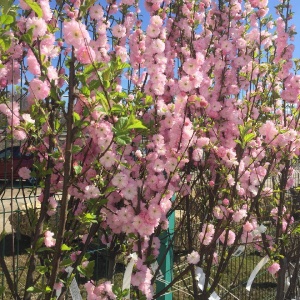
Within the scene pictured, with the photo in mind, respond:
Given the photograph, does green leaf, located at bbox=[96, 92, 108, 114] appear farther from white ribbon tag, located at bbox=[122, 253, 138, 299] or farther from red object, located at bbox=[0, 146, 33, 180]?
white ribbon tag, located at bbox=[122, 253, 138, 299]

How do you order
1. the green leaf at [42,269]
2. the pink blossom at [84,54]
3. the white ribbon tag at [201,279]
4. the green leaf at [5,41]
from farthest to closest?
the white ribbon tag at [201,279], the green leaf at [42,269], the pink blossom at [84,54], the green leaf at [5,41]

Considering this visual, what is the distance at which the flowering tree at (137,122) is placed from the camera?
5.62ft

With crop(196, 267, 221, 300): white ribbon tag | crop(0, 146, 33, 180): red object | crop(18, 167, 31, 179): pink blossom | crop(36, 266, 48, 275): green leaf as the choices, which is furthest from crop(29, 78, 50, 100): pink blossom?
crop(196, 267, 221, 300): white ribbon tag

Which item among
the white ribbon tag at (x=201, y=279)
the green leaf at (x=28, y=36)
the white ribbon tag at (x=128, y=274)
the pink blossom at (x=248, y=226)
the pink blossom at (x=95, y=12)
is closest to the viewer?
the green leaf at (x=28, y=36)

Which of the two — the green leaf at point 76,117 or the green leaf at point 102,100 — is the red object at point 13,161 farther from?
the green leaf at point 102,100

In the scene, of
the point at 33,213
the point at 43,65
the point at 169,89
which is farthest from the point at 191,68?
the point at 33,213

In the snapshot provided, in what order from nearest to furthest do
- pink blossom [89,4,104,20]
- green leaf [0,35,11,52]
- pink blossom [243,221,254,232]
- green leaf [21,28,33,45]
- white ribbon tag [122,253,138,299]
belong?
green leaf [0,35,11,52], green leaf [21,28,33,45], pink blossom [89,4,104,20], white ribbon tag [122,253,138,299], pink blossom [243,221,254,232]

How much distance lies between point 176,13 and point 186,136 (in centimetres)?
85

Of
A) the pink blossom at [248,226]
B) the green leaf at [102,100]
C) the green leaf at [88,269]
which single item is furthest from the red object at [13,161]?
the pink blossom at [248,226]

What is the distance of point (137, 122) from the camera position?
177 centimetres

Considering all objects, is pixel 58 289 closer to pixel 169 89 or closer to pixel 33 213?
pixel 33 213

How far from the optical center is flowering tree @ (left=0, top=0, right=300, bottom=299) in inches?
67.5

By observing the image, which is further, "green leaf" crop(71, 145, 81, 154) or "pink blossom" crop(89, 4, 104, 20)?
"pink blossom" crop(89, 4, 104, 20)

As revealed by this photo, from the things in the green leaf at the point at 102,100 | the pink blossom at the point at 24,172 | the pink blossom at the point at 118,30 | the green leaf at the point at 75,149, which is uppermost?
the pink blossom at the point at 118,30
